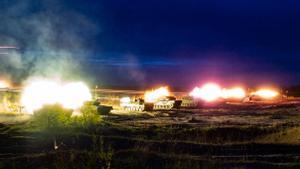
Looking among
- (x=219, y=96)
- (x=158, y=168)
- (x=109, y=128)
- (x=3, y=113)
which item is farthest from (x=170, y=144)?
(x=219, y=96)

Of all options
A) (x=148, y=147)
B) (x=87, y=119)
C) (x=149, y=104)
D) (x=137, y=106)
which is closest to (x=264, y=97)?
(x=149, y=104)

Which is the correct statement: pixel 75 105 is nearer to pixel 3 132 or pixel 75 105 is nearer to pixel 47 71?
pixel 47 71

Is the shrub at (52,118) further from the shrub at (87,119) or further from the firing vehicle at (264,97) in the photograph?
the firing vehicle at (264,97)

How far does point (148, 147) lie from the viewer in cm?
1830

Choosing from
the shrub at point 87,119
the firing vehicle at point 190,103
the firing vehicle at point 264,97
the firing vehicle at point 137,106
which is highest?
the firing vehicle at point 264,97

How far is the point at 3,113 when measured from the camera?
115 ft

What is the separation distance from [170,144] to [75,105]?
19548 mm

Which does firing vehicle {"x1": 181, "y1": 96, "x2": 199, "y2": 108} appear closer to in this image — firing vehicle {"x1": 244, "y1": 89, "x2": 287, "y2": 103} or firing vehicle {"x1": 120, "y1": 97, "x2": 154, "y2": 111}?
firing vehicle {"x1": 120, "y1": 97, "x2": 154, "y2": 111}

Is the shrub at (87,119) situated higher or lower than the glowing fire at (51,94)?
lower

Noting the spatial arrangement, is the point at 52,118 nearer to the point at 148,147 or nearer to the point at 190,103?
the point at 148,147

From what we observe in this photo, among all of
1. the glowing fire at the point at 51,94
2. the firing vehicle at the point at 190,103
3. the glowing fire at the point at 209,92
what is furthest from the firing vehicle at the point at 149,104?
the glowing fire at the point at 209,92

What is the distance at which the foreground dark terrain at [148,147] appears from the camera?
13.6 m

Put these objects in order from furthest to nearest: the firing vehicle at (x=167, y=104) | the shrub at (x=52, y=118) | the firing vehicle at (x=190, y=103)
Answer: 1. the firing vehicle at (x=190, y=103)
2. the firing vehicle at (x=167, y=104)
3. the shrub at (x=52, y=118)

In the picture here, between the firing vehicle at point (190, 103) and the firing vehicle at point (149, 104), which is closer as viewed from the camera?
the firing vehicle at point (149, 104)
